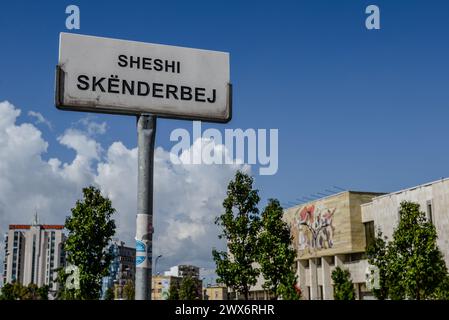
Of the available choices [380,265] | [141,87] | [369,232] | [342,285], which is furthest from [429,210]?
[141,87]

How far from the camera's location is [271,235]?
52.5 m

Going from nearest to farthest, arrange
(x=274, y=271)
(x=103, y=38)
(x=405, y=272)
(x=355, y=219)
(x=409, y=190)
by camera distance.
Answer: (x=103, y=38)
(x=405, y=272)
(x=274, y=271)
(x=409, y=190)
(x=355, y=219)

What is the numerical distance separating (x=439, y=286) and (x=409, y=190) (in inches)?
685

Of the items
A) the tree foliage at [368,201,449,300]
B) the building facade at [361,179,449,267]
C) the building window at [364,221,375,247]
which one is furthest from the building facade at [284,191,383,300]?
the tree foliage at [368,201,449,300]

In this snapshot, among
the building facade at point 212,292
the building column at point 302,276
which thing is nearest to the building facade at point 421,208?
the building column at point 302,276

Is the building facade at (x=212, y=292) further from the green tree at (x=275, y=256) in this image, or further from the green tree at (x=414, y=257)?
the green tree at (x=414, y=257)

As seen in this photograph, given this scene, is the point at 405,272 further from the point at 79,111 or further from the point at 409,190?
the point at 79,111

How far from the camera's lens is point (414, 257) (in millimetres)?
45094

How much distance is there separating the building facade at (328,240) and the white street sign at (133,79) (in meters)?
64.7

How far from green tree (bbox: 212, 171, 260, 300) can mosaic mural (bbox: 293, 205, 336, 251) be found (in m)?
27.2

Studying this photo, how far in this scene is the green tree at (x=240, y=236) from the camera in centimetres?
5038

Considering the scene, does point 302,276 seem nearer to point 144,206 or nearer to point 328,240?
point 328,240
